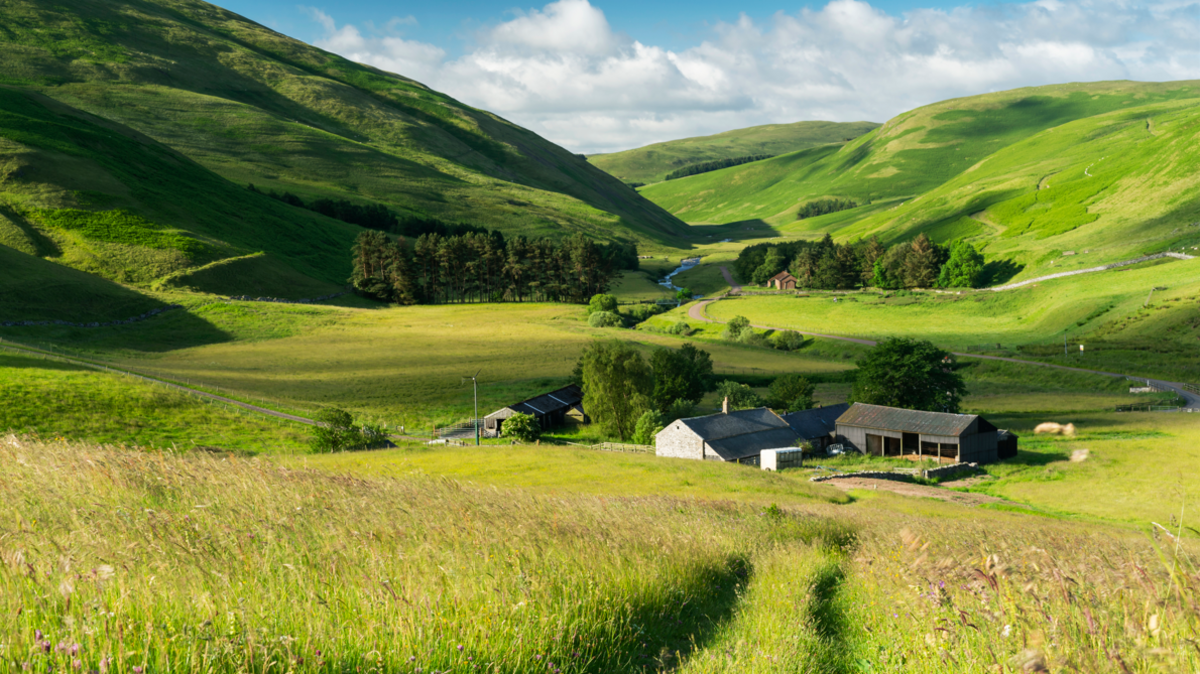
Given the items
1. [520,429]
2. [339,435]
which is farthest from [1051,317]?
[339,435]

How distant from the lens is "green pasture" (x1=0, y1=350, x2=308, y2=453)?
3991 cm

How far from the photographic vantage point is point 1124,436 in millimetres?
51781

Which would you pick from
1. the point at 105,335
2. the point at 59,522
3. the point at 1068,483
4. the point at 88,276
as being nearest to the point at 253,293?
the point at 88,276

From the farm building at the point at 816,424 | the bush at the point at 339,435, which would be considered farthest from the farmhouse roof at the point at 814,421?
the bush at the point at 339,435

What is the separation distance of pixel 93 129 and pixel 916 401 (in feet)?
578

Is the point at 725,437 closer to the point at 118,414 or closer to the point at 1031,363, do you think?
the point at 118,414

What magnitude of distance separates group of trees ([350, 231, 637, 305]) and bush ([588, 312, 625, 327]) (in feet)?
106

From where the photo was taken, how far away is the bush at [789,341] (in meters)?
107

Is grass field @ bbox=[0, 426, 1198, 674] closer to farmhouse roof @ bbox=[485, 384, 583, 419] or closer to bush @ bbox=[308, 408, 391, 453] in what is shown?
bush @ bbox=[308, 408, 391, 453]

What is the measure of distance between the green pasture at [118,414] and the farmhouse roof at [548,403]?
18.1 metres

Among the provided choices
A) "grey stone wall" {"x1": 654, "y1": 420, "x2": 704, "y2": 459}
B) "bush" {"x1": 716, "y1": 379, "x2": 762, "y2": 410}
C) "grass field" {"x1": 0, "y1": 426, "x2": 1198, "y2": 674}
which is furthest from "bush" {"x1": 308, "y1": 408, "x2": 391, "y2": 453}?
"grass field" {"x1": 0, "y1": 426, "x2": 1198, "y2": 674}

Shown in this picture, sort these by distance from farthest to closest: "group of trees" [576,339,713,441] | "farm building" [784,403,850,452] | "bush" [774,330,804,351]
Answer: "bush" [774,330,804,351], "group of trees" [576,339,713,441], "farm building" [784,403,850,452]

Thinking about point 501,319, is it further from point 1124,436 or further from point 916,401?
point 1124,436

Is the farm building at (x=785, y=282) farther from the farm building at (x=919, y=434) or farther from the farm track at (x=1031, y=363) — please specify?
the farm building at (x=919, y=434)
